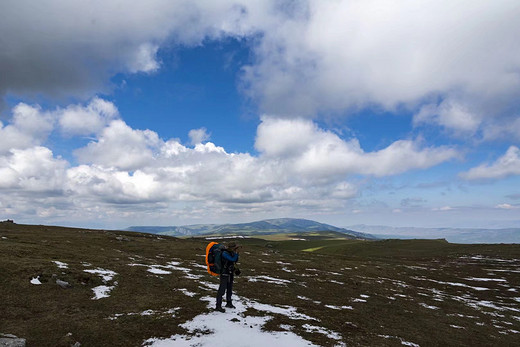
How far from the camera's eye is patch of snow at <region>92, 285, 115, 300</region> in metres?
17.9

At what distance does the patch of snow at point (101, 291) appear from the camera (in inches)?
703

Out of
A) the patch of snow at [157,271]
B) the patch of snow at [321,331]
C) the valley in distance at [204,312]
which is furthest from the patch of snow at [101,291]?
the patch of snow at [321,331]

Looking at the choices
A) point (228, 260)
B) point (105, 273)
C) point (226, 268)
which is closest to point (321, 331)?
point (226, 268)

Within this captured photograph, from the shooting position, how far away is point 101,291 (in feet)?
62.4

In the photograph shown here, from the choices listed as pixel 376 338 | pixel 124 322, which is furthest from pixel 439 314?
pixel 124 322

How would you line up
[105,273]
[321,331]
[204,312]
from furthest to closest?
[105,273]
[204,312]
[321,331]

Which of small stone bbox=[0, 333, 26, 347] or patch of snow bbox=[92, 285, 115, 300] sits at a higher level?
small stone bbox=[0, 333, 26, 347]

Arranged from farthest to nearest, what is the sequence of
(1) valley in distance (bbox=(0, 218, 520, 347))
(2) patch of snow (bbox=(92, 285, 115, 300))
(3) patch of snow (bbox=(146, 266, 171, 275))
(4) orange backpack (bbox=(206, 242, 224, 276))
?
(3) patch of snow (bbox=(146, 266, 171, 275)), (2) patch of snow (bbox=(92, 285, 115, 300)), (4) orange backpack (bbox=(206, 242, 224, 276)), (1) valley in distance (bbox=(0, 218, 520, 347))

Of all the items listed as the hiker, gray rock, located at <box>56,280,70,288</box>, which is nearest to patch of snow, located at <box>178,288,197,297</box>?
the hiker

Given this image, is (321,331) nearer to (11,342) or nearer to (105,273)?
(11,342)

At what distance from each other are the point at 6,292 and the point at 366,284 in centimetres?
3464

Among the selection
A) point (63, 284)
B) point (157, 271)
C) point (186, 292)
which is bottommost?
point (157, 271)

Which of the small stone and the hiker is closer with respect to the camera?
the small stone

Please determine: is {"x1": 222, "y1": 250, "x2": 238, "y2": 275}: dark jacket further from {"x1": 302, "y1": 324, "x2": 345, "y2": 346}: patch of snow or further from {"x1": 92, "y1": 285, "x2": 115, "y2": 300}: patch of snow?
{"x1": 92, "y1": 285, "x2": 115, "y2": 300}: patch of snow
